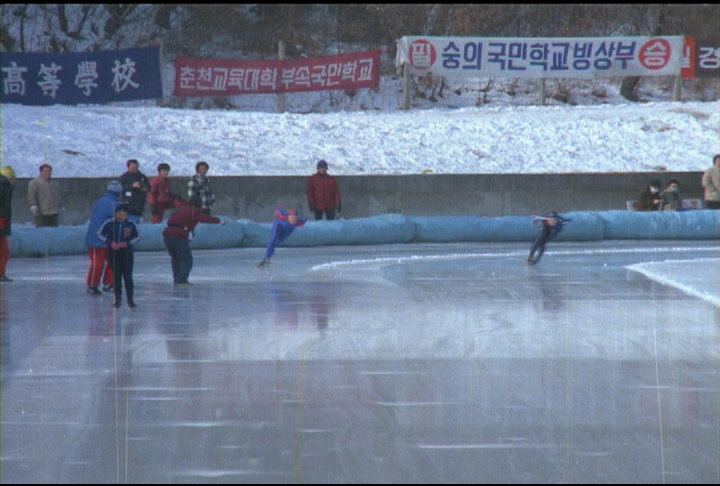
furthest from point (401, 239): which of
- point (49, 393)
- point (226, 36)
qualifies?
point (226, 36)

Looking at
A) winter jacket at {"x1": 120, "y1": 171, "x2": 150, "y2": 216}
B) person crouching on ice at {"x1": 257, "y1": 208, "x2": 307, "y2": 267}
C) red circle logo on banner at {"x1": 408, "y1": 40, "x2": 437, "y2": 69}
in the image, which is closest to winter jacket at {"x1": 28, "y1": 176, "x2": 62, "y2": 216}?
winter jacket at {"x1": 120, "y1": 171, "x2": 150, "y2": 216}

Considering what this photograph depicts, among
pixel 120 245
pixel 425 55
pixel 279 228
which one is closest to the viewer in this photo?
pixel 120 245

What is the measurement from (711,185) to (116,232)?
15.5m

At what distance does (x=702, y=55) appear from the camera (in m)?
31.0

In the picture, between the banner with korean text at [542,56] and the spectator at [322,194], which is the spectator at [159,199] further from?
the banner with korean text at [542,56]

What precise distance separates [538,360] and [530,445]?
2.85 metres

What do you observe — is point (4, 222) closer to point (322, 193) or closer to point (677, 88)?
point (322, 193)

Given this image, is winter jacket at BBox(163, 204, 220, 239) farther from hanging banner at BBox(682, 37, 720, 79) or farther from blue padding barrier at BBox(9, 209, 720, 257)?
hanging banner at BBox(682, 37, 720, 79)

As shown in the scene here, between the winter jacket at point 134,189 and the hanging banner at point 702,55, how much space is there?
16246mm

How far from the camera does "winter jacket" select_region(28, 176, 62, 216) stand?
20.3 metres

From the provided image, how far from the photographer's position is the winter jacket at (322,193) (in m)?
23.2

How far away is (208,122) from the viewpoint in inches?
1166

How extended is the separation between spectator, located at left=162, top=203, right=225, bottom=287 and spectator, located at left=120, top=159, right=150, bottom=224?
6.17 m

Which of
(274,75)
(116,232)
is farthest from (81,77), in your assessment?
(116,232)
